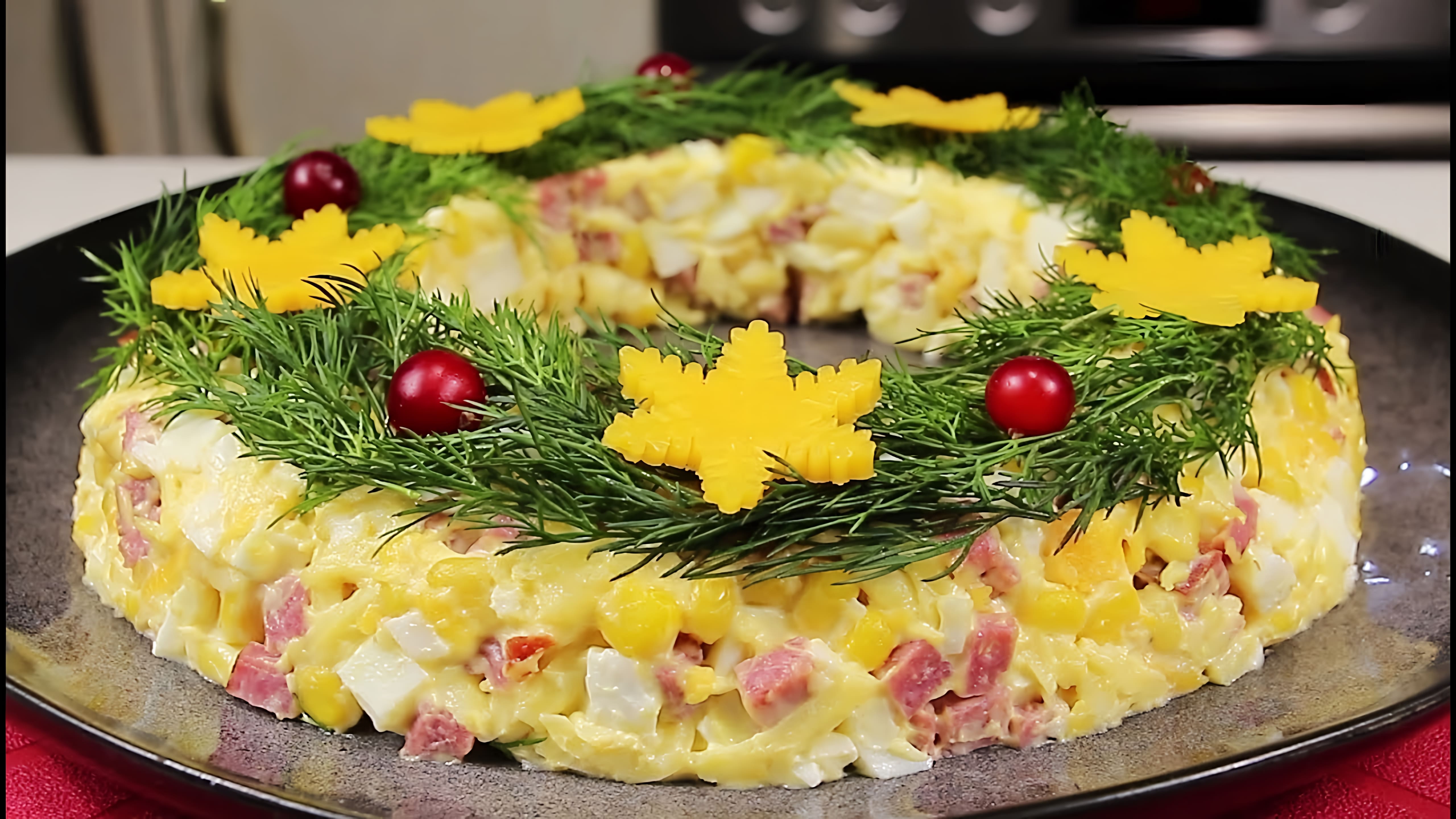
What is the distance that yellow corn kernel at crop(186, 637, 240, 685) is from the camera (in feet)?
4.87

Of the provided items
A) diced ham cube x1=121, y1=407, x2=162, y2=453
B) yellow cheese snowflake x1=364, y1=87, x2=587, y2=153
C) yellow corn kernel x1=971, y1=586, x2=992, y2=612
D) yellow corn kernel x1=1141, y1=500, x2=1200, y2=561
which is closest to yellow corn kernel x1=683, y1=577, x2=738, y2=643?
yellow corn kernel x1=971, y1=586, x2=992, y2=612

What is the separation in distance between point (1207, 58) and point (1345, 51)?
374 mm

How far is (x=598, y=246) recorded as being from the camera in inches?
95.1

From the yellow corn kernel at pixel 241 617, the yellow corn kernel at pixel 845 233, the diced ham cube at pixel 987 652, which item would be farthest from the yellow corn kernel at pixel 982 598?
the yellow corn kernel at pixel 845 233

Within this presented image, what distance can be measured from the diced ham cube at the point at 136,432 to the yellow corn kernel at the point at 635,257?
941 mm

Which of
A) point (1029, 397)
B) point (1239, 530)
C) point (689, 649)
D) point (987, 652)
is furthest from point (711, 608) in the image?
point (1239, 530)

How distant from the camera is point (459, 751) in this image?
4.49 feet

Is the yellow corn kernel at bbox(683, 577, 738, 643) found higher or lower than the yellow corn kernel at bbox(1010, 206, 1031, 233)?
lower

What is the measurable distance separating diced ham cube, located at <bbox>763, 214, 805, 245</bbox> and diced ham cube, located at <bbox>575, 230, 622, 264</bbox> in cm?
24

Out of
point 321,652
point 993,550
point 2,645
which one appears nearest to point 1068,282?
point 993,550

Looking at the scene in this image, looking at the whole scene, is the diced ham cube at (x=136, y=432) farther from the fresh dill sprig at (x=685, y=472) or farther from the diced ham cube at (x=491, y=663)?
the diced ham cube at (x=491, y=663)

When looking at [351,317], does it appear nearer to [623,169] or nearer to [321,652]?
[321,652]

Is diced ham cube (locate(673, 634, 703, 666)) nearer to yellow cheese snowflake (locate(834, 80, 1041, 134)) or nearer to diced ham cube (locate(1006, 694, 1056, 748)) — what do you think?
diced ham cube (locate(1006, 694, 1056, 748))

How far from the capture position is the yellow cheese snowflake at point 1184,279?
1700 millimetres
